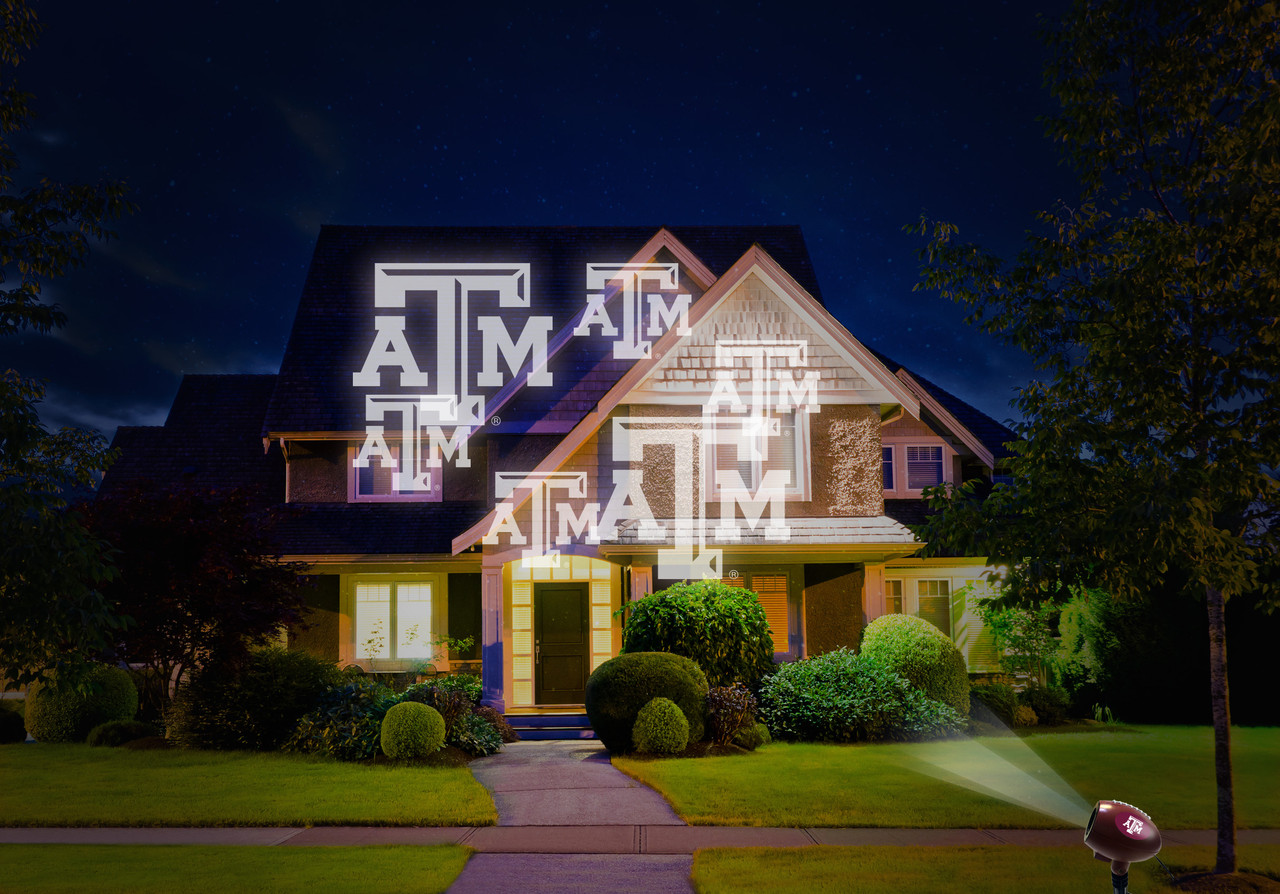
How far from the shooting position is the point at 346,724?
44.3 feet

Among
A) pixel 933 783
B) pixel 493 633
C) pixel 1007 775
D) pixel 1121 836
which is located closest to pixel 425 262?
pixel 493 633

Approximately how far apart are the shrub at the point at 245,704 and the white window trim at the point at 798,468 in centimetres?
749

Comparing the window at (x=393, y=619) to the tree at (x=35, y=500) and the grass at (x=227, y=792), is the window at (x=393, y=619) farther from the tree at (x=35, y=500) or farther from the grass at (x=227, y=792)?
the tree at (x=35, y=500)

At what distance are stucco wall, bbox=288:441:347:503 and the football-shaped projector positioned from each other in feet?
60.1

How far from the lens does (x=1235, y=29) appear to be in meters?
7.54

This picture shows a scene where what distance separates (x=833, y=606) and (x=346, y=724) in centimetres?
869

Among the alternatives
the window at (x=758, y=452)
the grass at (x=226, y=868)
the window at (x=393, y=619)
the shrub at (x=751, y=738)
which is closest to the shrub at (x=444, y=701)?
the shrub at (x=751, y=738)

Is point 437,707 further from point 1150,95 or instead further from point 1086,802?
point 1150,95

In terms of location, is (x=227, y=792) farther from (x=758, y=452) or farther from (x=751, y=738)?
(x=758, y=452)

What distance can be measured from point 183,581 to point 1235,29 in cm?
1437

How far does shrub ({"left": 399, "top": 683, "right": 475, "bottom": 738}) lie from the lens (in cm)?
1374

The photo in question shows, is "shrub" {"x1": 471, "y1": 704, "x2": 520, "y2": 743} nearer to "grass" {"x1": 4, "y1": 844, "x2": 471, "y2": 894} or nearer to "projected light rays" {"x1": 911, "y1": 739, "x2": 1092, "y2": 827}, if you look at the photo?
"projected light rays" {"x1": 911, "y1": 739, "x2": 1092, "y2": 827}

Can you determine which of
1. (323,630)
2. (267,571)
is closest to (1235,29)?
(267,571)

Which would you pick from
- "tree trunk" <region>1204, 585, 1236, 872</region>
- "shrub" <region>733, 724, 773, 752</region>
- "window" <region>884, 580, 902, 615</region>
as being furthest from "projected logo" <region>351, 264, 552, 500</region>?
"tree trunk" <region>1204, 585, 1236, 872</region>
